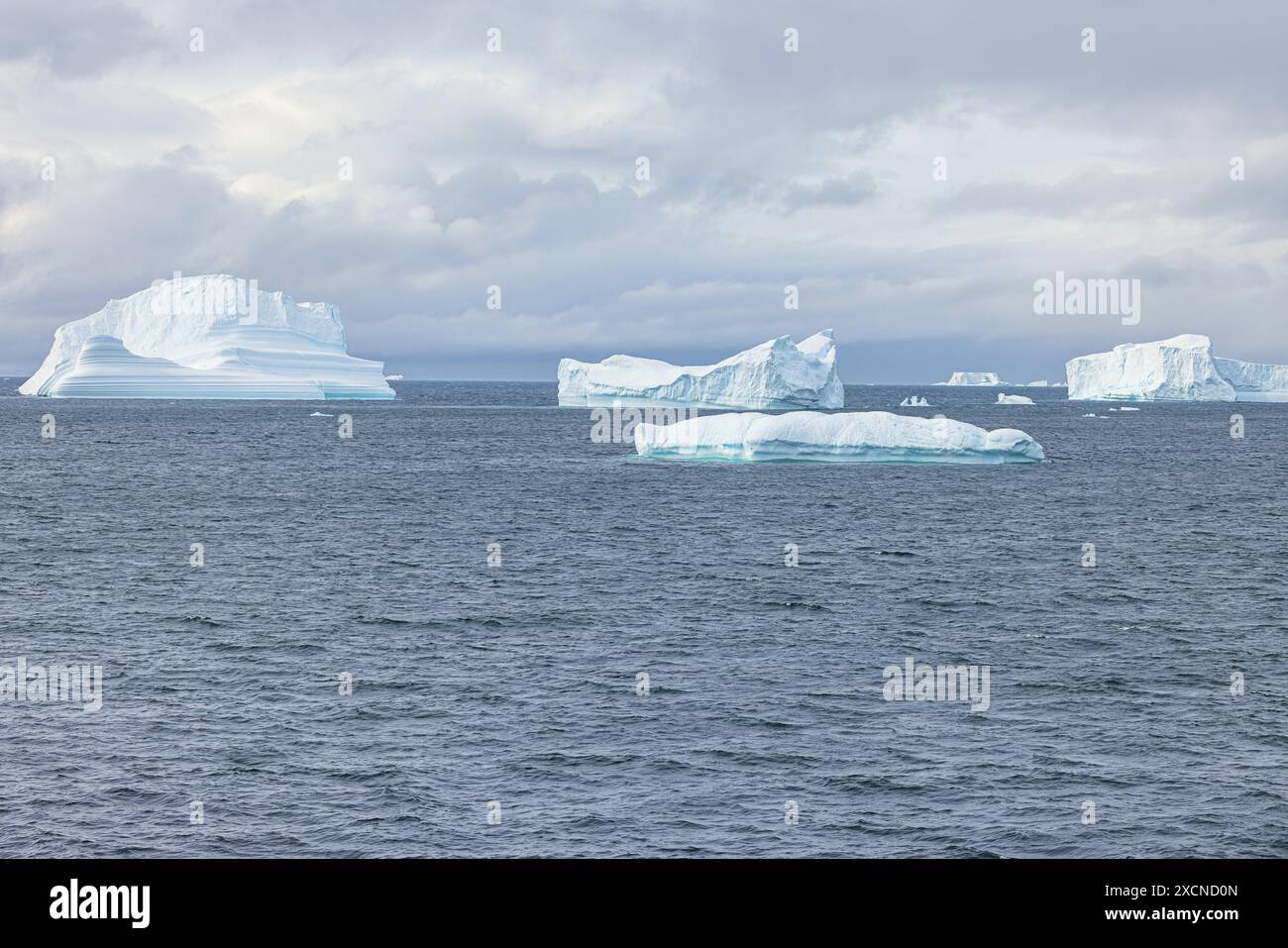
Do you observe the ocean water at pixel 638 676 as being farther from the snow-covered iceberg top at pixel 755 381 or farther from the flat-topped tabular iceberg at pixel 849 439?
the snow-covered iceberg top at pixel 755 381

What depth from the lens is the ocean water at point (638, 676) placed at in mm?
14680

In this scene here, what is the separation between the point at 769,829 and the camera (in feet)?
47.3

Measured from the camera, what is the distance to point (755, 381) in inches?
3349

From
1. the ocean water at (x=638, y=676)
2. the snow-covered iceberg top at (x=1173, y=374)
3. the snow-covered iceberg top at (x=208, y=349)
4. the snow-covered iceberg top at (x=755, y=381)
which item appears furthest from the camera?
the snow-covered iceberg top at (x=1173, y=374)

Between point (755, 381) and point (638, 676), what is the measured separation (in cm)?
6503

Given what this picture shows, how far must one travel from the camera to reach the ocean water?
1468cm

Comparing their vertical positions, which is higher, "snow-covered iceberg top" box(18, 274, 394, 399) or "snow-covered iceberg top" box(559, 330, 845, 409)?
"snow-covered iceberg top" box(18, 274, 394, 399)

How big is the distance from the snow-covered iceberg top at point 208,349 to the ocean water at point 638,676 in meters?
82.7

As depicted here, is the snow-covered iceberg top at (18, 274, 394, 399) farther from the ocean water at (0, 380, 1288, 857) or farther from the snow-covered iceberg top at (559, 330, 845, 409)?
the ocean water at (0, 380, 1288, 857)

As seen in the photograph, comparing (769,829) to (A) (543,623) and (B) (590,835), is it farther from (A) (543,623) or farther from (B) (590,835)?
(A) (543,623)

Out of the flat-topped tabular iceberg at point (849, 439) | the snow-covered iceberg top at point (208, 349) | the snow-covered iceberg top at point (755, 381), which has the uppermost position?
the snow-covered iceberg top at point (208, 349)

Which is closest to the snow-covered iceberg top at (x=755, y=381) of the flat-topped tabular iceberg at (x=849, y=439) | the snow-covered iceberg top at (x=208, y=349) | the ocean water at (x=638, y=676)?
the flat-topped tabular iceberg at (x=849, y=439)

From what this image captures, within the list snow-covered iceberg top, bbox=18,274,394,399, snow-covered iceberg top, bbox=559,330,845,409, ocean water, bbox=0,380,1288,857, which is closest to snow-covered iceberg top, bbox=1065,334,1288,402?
snow-covered iceberg top, bbox=559,330,845,409

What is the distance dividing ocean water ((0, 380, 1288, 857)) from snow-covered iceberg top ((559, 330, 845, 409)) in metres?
35.1
